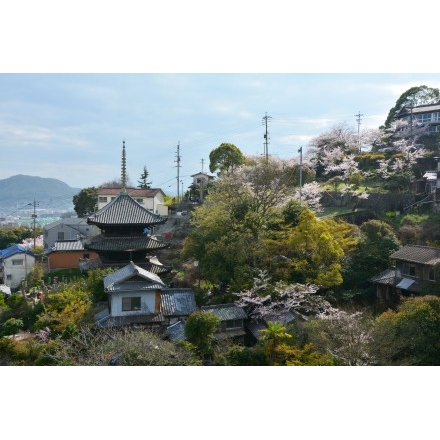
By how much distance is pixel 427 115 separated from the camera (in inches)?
965

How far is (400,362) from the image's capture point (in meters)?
7.54

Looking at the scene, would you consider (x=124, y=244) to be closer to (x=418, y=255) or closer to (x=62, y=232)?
(x=418, y=255)

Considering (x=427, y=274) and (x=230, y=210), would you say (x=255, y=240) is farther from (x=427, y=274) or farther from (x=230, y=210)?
(x=427, y=274)

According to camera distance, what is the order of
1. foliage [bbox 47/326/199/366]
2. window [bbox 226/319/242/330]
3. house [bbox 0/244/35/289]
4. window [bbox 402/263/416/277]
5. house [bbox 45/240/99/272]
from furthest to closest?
house [bbox 45/240/99/272] < house [bbox 0/244/35/289] < window [bbox 402/263/416/277] < window [bbox 226/319/242/330] < foliage [bbox 47/326/199/366]

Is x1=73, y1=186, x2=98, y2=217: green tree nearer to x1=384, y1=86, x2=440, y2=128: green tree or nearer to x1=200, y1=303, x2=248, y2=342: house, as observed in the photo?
x1=200, y1=303, x2=248, y2=342: house

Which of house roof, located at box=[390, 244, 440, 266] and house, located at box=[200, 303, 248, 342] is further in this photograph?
house roof, located at box=[390, 244, 440, 266]

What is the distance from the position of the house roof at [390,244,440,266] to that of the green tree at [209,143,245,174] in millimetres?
10058

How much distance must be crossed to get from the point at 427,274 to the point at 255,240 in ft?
16.2

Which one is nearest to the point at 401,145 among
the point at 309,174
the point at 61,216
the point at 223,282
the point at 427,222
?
the point at 309,174

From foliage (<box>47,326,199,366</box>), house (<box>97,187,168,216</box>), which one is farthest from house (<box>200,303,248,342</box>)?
house (<box>97,187,168,216</box>)

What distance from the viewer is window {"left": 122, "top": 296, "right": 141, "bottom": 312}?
33.3 feet

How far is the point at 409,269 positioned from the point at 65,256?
14705mm

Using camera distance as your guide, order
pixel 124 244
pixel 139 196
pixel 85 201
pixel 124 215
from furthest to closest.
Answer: pixel 85 201
pixel 139 196
pixel 124 215
pixel 124 244

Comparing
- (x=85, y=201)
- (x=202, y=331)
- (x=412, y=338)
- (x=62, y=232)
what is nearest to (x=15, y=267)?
(x=62, y=232)
